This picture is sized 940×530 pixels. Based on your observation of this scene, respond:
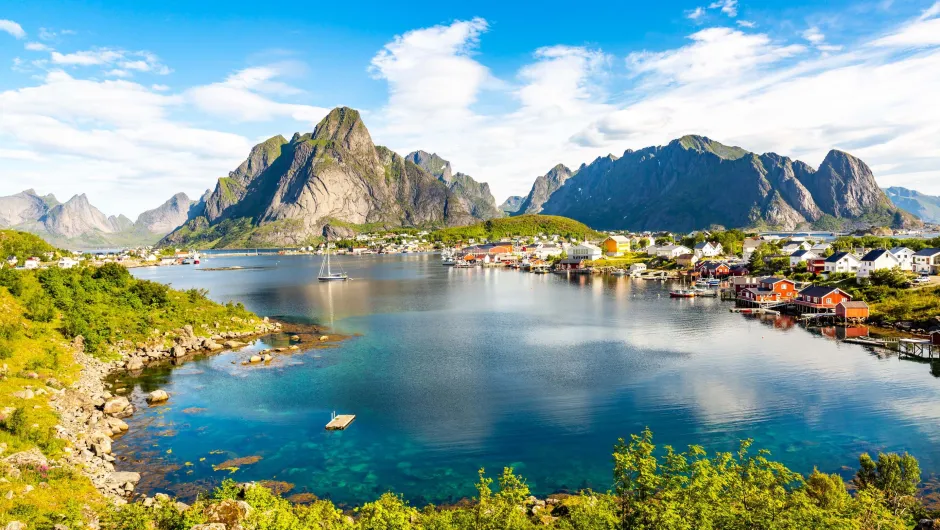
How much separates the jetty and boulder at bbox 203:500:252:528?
12609 mm

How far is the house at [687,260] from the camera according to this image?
356ft

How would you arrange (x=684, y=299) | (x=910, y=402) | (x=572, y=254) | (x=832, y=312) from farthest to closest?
(x=572, y=254), (x=684, y=299), (x=832, y=312), (x=910, y=402)

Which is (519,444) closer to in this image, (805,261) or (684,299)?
(684,299)

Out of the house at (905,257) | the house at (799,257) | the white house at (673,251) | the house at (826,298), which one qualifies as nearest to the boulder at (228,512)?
the house at (826,298)

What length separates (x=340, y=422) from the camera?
2792cm

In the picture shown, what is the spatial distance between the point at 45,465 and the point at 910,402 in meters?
42.6

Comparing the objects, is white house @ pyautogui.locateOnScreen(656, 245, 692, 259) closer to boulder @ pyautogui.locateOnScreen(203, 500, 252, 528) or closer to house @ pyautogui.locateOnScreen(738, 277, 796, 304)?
house @ pyautogui.locateOnScreen(738, 277, 796, 304)

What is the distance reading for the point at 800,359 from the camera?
40.0 metres

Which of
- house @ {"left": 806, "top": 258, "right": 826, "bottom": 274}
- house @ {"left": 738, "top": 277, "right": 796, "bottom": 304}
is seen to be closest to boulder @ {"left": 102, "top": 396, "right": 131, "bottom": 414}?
house @ {"left": 738, "top": 277, "right": 796, "bottom": 304}

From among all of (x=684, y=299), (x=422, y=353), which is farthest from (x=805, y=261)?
(x=422, y=353)

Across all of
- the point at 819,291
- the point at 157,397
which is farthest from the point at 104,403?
the point at 819,291

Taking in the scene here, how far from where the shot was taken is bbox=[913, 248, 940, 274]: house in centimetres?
7231

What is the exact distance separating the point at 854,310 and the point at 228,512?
60.4m

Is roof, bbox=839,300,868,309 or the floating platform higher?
roof, bbox=839,300,868,309
